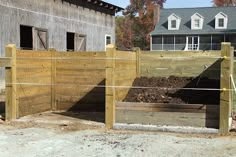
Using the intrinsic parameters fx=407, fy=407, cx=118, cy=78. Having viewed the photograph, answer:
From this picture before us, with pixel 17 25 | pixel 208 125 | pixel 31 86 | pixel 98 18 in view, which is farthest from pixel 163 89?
pixel 98 18

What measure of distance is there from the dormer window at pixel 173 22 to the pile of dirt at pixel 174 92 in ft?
151

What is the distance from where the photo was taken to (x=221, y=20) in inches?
2132

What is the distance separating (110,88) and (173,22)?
161 feet

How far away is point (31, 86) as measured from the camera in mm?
10047

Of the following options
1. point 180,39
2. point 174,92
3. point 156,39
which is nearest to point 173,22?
point 180,39

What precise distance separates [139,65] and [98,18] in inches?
565

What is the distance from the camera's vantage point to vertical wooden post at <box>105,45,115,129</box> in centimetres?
853

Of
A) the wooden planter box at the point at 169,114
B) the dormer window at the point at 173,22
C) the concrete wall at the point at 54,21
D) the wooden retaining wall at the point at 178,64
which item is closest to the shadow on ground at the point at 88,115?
the wooden planter box at the point at 169,114

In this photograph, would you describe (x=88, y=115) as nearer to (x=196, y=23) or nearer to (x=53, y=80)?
(x=53, y=80)

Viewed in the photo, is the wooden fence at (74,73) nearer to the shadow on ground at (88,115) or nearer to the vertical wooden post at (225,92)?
the shadow on ground at (88,115)

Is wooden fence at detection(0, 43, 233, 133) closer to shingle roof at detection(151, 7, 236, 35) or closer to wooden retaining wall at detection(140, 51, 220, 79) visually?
wooden retaining wall at detection(140, 51, 220, 79)

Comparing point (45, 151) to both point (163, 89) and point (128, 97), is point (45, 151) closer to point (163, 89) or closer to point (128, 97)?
point (128, 97)

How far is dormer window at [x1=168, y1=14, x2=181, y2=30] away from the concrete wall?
2997cm

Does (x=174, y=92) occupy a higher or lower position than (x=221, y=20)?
lower
